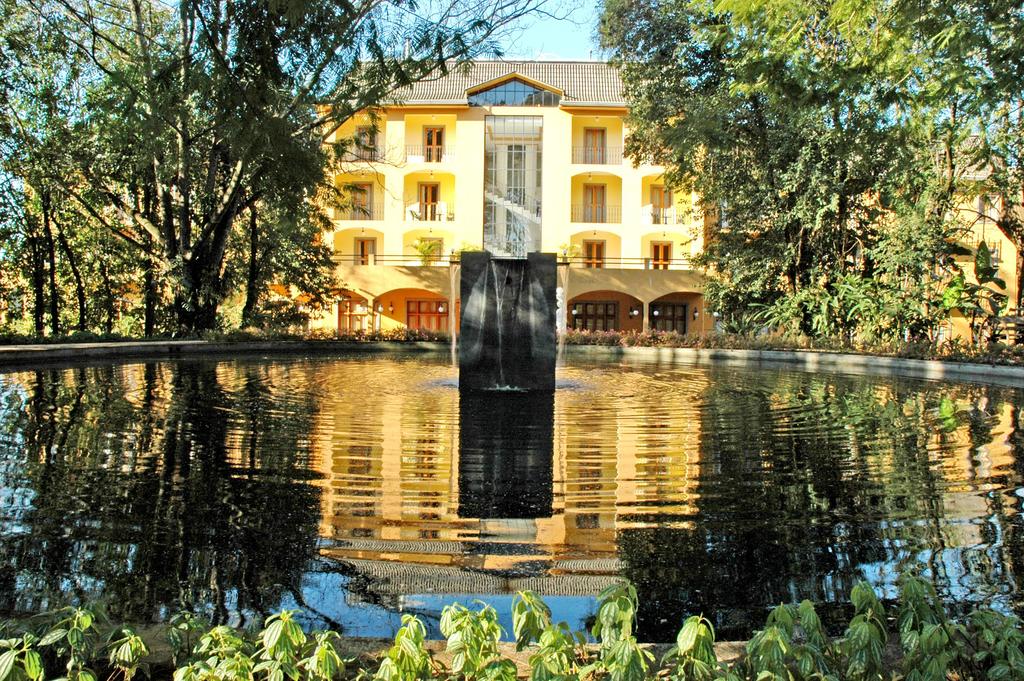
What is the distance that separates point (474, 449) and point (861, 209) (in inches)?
782

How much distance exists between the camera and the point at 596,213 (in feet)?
126

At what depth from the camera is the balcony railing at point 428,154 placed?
3803 centimetres

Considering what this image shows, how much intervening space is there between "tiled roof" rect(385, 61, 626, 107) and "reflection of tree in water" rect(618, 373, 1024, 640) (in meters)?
30.6

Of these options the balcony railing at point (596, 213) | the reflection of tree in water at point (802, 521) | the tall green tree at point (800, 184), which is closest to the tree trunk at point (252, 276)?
the tall green tree at point (800, 184)

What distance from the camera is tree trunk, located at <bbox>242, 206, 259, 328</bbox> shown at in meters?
24.9

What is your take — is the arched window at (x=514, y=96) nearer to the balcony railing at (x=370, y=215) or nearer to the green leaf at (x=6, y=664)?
the balcony railing at (x=370, y=215)

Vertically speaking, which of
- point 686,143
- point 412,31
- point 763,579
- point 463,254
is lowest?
point 763,579

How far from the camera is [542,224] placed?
124 feet

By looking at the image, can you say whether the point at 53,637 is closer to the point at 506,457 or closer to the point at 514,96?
the point at 506,457

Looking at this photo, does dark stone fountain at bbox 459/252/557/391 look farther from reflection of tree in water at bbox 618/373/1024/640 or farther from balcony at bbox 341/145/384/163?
balcony at bbox 341/145/384/163

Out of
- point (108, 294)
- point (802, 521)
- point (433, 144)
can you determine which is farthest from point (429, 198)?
point (802, 521)

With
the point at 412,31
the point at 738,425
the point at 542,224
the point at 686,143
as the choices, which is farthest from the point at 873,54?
the point at 542,224

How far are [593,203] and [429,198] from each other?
288 inches

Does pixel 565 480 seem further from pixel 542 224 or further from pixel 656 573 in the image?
pixel 542 224
